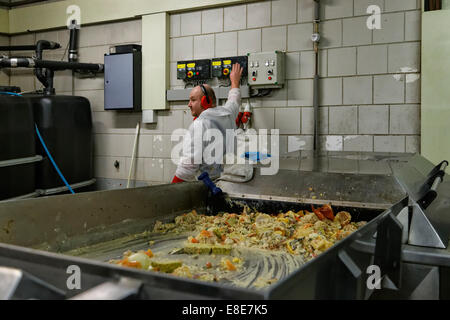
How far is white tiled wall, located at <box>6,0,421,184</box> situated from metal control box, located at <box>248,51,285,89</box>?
96 mm

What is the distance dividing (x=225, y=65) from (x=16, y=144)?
1866mm

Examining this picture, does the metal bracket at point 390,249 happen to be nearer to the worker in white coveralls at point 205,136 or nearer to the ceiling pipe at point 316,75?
the worker in white coveralls at point 205,136

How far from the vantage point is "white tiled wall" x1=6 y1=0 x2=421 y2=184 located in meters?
3.00

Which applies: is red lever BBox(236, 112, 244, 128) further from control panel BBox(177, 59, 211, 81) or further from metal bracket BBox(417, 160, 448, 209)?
metal bracket BBox(417, 160, 448, 209)

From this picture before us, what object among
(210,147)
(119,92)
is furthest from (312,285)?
(119,92)

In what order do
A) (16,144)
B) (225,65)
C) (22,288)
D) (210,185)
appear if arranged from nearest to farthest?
(22,288) < (210,185) < (16,144) < (225,65)

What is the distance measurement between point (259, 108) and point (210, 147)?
768mm

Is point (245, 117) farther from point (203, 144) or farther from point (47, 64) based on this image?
point (47, 64)

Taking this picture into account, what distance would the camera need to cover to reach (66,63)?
4.04m

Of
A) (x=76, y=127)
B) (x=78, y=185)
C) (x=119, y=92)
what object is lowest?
(x=78, y=185)

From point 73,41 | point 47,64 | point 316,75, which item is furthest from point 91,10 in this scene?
point 316,75

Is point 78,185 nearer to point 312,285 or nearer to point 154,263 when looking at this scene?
point 154,263

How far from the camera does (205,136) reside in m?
2.94

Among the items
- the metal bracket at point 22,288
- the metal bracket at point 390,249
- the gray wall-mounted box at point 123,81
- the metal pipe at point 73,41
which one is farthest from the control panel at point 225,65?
the metal bracket at point 22,288
